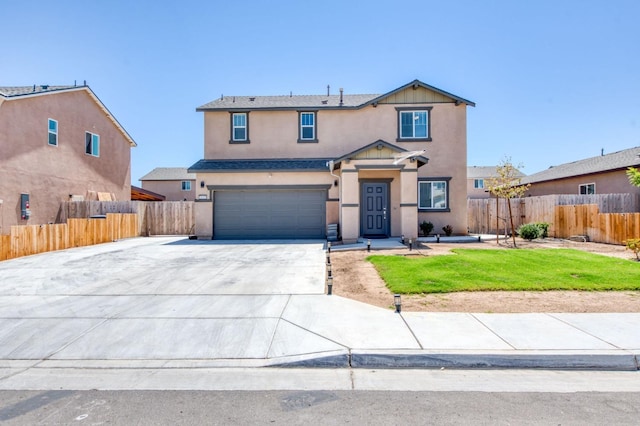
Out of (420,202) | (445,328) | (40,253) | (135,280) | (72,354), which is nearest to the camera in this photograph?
(72,354)

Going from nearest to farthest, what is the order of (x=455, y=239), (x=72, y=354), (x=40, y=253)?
(x=72, y=354), (x=40, y=253), (x=455, y=239)

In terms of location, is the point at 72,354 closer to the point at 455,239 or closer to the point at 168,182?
the point at 455,239

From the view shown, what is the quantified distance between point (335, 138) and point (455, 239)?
26.3 ft

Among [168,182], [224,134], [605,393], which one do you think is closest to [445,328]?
[605,393]

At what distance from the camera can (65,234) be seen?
16094 mm

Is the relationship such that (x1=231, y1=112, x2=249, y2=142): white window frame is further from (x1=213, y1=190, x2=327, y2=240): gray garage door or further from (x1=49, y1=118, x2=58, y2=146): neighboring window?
(x1=49, y1=118, x2=58, y2=146): neighboring window

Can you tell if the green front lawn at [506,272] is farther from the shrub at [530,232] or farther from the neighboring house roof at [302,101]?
the neighboring house roof at [302,101]

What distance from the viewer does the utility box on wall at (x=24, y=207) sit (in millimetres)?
18656

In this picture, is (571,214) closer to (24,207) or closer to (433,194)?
(433,194)

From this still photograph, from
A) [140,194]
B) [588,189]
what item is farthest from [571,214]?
[140,194]

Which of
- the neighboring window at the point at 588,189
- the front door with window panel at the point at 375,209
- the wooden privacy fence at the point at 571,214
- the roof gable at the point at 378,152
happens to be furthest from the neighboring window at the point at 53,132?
the neighboring window at the point at 588,189

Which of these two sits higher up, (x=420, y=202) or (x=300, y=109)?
(x=300, y=109)

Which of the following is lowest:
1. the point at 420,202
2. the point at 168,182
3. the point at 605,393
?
the point at 605,393

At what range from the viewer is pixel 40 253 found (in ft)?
47.5
